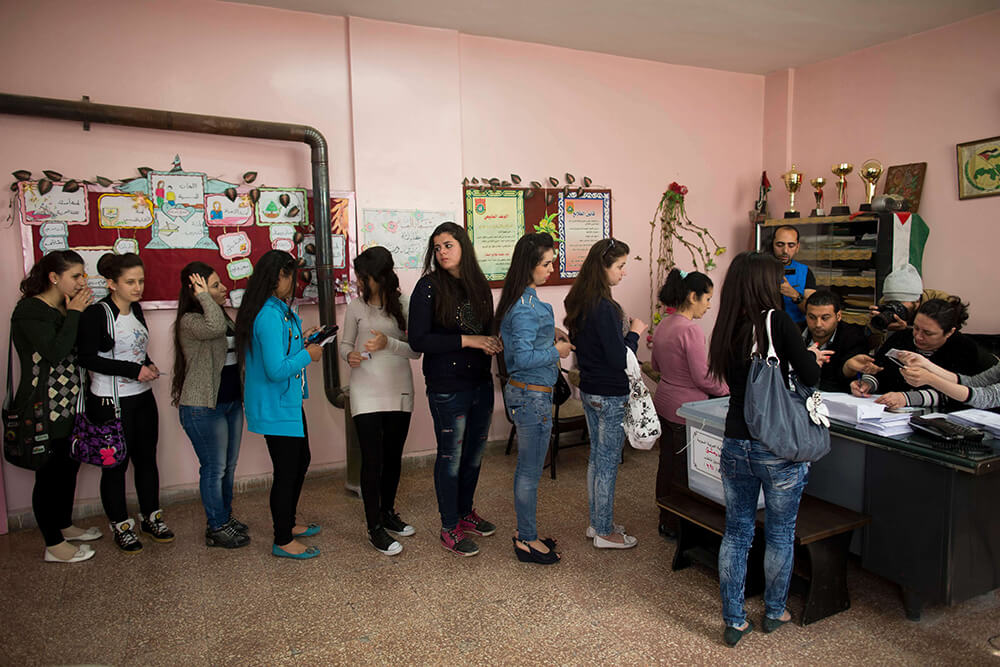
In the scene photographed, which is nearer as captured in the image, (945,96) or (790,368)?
(790,368)

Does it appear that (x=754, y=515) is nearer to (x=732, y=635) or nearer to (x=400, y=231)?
(x=732, y=635)

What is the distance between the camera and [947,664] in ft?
7.24

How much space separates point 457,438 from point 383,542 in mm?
693

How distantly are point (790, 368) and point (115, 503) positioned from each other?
124 inches

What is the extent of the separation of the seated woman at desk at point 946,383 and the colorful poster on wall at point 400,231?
9.08 feet

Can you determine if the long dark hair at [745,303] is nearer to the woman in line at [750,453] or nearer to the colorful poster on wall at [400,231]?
the woman in line at [750,453]

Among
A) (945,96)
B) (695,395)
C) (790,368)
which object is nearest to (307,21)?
(695,395)

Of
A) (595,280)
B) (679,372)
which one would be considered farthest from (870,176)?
(595,280)

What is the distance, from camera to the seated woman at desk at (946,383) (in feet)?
8.38

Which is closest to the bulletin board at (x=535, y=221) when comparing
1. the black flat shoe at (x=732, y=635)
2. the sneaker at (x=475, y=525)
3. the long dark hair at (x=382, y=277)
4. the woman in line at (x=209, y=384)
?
the long dark hair at (x=382, y=277)

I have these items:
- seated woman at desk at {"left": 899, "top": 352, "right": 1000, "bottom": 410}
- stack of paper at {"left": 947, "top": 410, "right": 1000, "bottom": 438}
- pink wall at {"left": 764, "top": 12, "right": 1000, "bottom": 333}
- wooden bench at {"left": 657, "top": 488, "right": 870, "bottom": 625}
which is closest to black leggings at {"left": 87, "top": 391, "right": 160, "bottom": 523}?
wooden bench at {"left": 657, "top": 488, "right": 870, "bottom": 625}

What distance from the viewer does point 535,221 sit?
4789 mm

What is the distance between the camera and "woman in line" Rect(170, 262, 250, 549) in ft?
9.89

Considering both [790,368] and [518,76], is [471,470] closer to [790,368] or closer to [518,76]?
[790,368]
